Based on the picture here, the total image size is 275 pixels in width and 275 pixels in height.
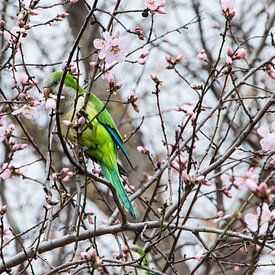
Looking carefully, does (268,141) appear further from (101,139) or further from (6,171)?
(6,171)

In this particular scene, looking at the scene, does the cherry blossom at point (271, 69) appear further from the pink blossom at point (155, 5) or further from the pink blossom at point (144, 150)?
the pink blossom at point (144, 150)

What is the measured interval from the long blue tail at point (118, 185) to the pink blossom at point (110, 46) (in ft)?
2.76

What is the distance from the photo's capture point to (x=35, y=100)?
342 centimetres

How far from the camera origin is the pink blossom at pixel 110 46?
3.23 metres

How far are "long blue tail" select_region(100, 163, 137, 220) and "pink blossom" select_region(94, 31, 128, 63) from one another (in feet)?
2.76

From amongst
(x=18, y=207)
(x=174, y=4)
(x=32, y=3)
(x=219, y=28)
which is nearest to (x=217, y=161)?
(x=32, y=3)

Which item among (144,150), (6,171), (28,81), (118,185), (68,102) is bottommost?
(118,185)

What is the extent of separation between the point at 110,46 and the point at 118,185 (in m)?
0.99

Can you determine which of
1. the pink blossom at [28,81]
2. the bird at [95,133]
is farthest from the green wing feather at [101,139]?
the pink blossom at [28,81]

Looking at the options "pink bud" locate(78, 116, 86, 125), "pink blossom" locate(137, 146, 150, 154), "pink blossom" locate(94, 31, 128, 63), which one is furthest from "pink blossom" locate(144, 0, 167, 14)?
"pink blossom" locate(137, 146, 150, 154)

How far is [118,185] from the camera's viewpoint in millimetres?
3854

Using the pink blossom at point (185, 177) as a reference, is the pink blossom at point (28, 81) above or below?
above

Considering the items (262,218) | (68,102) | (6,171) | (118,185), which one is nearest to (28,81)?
(68,102)

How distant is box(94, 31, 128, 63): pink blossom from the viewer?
127 inches
